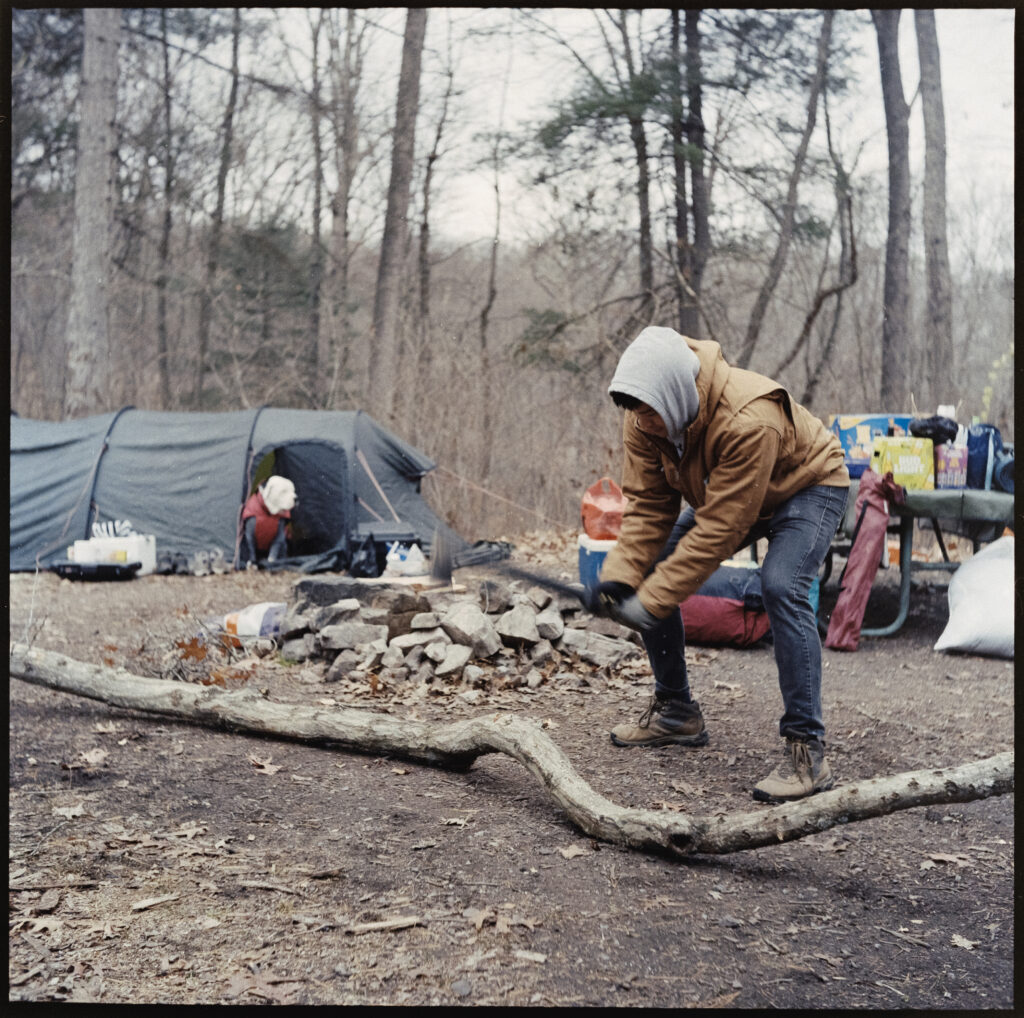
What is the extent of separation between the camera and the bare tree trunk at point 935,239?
298 inches

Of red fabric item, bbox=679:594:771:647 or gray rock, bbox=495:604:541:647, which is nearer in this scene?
gray rock, bbox=495:604:541:647

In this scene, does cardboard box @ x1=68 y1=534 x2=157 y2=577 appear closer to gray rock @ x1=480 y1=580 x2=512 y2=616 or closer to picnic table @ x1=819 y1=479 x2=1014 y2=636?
gray rock @ x1=480 y1=580 x2=512 y2=616

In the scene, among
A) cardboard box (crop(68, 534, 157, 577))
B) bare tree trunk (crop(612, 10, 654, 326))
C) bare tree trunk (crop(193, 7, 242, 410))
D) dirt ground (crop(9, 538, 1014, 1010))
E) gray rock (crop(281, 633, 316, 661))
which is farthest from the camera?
bare tree trunk (crop(193, 7, 242, 410))

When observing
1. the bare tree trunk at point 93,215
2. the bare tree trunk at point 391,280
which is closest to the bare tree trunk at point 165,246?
the bare tree trunk at point 93,215

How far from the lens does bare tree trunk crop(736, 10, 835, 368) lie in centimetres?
761

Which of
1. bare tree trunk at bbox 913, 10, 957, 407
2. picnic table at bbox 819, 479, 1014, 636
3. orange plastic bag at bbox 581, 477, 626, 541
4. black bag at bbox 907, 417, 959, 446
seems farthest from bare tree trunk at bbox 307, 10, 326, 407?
picnic table at bbox 819, 479, 1014, 636

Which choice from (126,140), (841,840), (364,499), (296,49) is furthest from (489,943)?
(126,140)

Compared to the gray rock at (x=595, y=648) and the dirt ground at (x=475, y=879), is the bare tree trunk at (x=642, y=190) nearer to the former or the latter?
the gray rock at (x=595, y=648)

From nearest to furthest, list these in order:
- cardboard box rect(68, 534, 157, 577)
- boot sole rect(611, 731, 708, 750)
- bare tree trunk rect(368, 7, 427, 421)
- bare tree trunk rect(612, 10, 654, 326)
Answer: boot sole rect(611, 731, 708, 750) → cardboard box rect(68, 534, 157, 577) → bare tree trunk rect(612, 10, 654, 326) → bare tree trunk rect(368, 7, 427, 421)

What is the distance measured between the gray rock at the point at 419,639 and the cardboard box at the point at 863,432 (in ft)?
8.13

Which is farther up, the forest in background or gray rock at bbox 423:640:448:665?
the forest in background

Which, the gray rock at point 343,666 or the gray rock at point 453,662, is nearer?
the gray rock at point 453,662

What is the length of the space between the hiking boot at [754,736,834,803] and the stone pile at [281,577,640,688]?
107 centimetres

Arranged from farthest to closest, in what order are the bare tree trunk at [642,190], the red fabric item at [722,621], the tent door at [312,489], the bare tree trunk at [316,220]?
the bare tree trunk at [316,220] → the bare tree trunk at [642,190] → the tent door at [312,489] → the red fabric item at [722,621]
